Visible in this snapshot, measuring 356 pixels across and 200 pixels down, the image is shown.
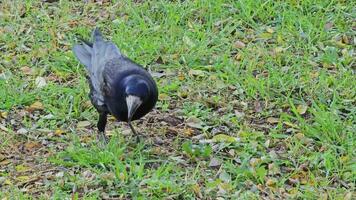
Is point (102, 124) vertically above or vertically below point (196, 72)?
above

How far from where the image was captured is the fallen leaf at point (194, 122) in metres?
5.42

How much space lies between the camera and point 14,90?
5.87 meters

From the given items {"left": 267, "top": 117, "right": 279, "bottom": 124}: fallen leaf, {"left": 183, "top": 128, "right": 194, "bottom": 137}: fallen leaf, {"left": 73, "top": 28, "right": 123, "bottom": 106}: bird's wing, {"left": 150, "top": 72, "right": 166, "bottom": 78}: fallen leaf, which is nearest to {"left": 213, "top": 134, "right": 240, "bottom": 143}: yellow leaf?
{"left": 183, "top": 128, "right": 194, "bottom": 137}: fallen leaf

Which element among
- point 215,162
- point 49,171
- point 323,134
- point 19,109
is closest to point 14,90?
point 19,109

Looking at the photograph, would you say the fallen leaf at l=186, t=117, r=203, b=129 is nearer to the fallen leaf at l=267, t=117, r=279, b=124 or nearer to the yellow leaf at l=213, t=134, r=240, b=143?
the yellow leaf at l=213, t=134, r=240, b=143

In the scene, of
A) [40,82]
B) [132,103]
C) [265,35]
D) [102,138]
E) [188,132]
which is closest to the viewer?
[132,103]

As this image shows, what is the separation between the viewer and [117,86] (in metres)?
4.91

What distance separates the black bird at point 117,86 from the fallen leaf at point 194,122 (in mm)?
434

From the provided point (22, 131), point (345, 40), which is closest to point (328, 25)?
point (345, 40)

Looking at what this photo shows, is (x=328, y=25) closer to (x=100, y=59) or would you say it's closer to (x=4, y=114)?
(x=100, y=59)

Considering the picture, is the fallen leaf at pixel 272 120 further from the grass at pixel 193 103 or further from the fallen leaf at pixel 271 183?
the fallen leaf at pixel 271 183

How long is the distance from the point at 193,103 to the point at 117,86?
929 mm

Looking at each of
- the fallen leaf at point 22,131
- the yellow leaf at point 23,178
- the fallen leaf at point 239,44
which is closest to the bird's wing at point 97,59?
the fallen leaf at point 22,131

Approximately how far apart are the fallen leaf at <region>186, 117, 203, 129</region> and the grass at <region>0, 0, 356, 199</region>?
0.01 metres
